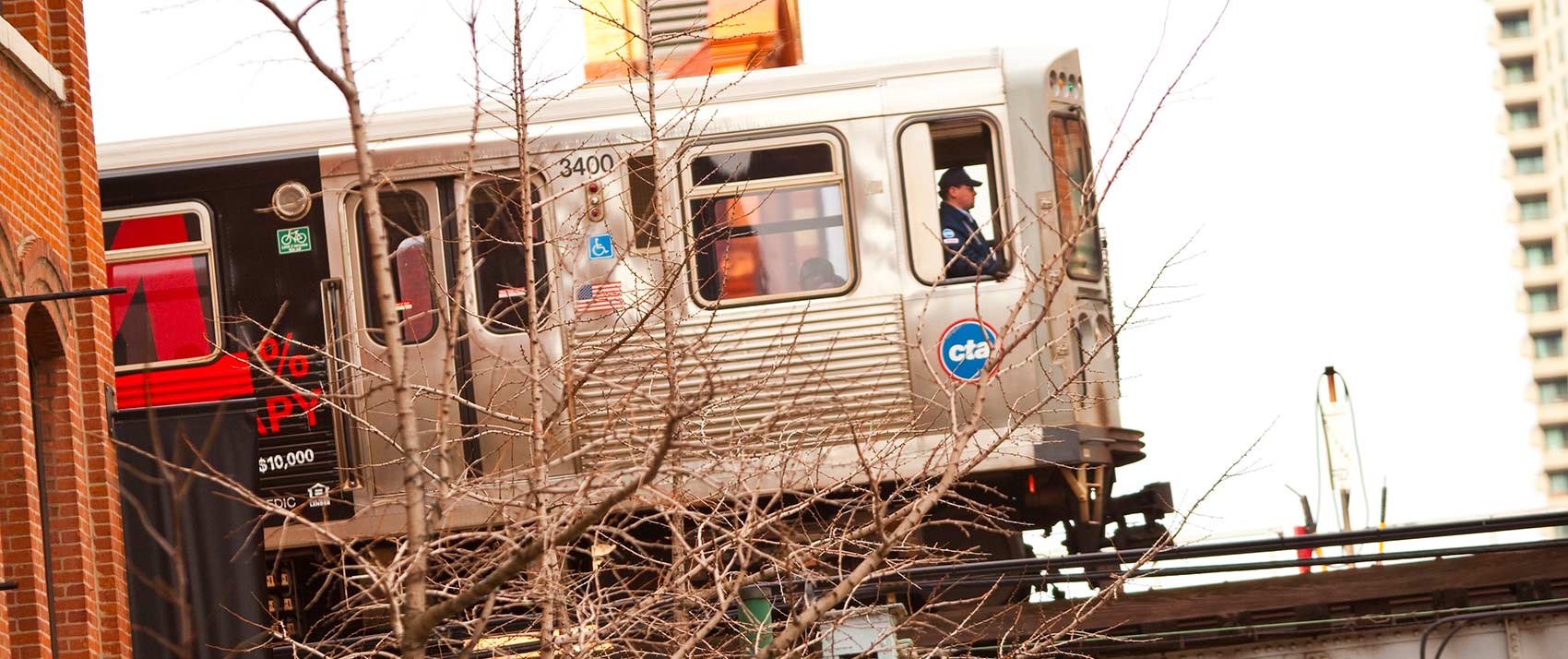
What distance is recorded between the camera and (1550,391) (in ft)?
418

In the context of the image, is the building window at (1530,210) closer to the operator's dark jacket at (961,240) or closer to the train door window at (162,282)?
the operator's dark jacket at (961,240)

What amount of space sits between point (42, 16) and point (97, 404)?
206 cm

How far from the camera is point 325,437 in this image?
11.9 m

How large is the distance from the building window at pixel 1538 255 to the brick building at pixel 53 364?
132079 mm

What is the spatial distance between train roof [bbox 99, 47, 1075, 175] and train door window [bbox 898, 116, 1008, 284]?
0.24m

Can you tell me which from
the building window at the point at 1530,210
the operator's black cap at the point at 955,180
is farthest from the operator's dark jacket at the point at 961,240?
the building window at the point at 1530,210

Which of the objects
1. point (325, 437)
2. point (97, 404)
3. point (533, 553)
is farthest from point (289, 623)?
point (533, 553)

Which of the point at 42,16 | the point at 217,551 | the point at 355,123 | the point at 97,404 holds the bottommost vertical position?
the point at 217,551

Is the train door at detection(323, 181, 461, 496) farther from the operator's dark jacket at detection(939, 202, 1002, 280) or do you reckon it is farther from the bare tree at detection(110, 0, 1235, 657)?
the operator's dark jacket at detection(939, 202, 1002, 280)

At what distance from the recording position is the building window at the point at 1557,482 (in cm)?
12312

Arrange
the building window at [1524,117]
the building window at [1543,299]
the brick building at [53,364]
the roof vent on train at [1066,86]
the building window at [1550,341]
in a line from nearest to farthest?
the brick building at [53,364] < the roof vent on train at [1066,86] < the building window at [1550,341] < the building window at [1543,299] < the building window at [1524,117]

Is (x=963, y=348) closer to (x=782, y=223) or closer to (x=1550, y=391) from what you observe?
(x=782, y=223)

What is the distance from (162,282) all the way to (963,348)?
4946 millimetres

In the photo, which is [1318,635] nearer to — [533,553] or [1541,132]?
[533,553]
